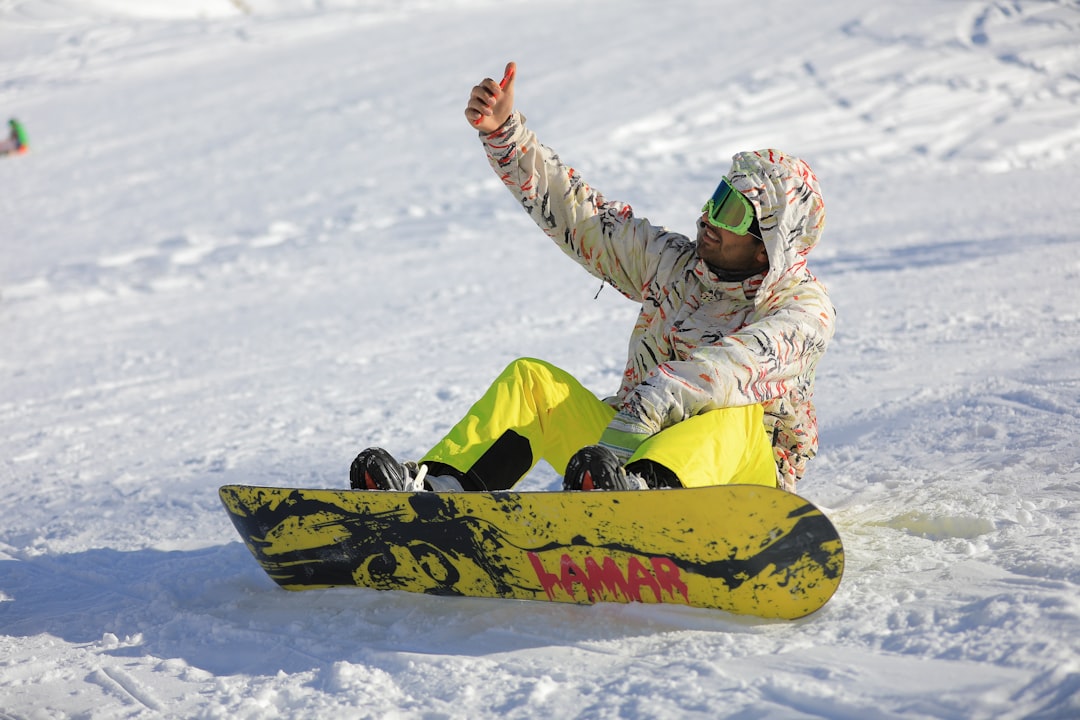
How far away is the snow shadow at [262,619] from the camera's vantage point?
251cm

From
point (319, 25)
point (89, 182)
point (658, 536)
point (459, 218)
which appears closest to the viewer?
point (658, 536)

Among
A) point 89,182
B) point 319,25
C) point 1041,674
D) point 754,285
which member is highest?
point 319,25

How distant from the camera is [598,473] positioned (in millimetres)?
2420

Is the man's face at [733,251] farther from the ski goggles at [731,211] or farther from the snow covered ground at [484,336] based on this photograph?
the snow covered ground at [484,336]

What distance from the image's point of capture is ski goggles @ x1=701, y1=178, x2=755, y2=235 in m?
2.71

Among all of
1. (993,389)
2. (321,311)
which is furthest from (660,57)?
(993,389)

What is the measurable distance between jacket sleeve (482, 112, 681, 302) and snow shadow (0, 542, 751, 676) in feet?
3.56

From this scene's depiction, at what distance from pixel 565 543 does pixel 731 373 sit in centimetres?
59

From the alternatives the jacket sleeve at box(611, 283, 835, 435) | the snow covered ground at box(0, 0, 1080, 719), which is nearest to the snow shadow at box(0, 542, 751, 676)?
the snow covered ground at box(0, 0, 1080, 719)

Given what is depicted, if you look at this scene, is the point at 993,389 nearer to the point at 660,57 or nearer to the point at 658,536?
the point at 658,536

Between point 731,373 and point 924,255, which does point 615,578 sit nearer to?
point 731,373

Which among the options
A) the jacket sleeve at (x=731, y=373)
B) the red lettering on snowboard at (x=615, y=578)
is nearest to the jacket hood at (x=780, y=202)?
the jacket sleeve at (x=731, y=373)

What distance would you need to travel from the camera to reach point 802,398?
2918mm

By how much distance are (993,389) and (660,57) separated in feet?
37.9
